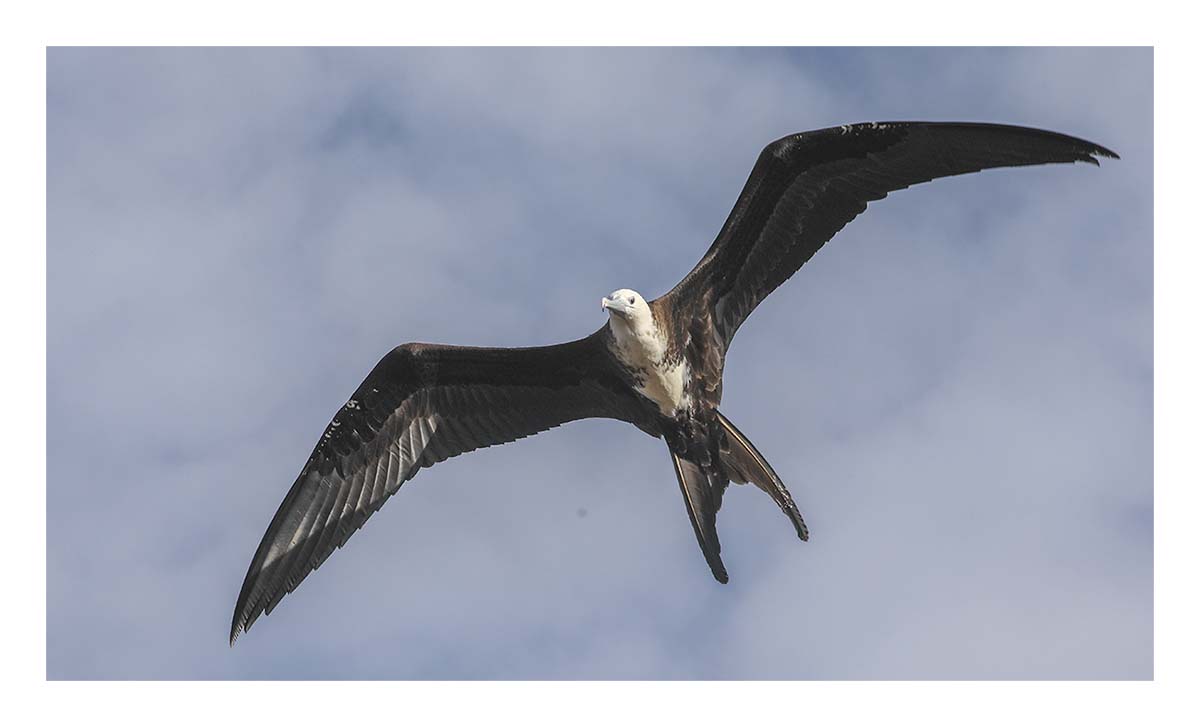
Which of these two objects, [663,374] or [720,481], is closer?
[663,374]

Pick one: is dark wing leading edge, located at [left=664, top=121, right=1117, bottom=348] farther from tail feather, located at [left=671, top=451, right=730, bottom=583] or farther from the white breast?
tail feather, located at [left=671, top=451, right=730, bottom=583]

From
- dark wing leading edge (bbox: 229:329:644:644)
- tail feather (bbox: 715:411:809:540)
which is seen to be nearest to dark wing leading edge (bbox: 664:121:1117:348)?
tail feather (bbox: 715:411:809:540)

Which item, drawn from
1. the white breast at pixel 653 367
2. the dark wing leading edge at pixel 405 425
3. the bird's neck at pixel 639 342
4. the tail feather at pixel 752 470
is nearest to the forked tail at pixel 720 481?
the tail feather at pixel 752 470

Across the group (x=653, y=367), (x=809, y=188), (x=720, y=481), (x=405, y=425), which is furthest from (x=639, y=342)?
(x=405, y=425)

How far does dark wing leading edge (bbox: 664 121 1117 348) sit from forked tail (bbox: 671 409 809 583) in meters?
0.73

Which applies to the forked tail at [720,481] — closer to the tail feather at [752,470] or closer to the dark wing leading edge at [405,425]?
the tail feather at [752,470]

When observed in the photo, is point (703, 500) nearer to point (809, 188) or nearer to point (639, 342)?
point (639, 342)

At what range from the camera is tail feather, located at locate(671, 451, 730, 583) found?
11.0 metres

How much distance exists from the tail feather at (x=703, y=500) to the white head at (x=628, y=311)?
1.04 m

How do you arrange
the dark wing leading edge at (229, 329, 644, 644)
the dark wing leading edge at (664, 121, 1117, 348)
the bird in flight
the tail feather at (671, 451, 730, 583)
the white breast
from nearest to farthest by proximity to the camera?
the dark wing leading edge at (664, 121, 1117, 348), the bird in flight, the white breast, the tail feather at (671, 451, 730, 583), the dark wing leading edge at (229, 329, 644, 644)

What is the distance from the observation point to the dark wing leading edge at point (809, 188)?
10.6 metres

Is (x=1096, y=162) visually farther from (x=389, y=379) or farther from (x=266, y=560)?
(x=266, y=560)

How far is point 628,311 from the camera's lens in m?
10.7

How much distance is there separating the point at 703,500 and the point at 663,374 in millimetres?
935
